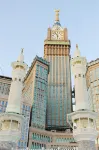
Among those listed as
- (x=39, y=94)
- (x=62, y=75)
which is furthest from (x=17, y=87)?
(x=62, y=75)

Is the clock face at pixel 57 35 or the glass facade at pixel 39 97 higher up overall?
the clock face at pixel 57 35

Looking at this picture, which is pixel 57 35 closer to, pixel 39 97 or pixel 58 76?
pixel 58 76

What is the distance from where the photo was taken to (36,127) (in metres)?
104

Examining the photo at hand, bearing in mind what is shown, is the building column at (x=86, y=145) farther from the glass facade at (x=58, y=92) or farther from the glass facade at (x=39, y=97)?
the glass facade at (x=58, y=92)

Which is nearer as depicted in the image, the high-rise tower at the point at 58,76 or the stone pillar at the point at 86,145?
the stone pillar at the point at 86,145

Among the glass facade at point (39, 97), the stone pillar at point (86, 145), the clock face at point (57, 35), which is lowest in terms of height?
the stone pillar at point (86, 145)

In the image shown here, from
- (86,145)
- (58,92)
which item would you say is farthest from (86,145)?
(58,92)

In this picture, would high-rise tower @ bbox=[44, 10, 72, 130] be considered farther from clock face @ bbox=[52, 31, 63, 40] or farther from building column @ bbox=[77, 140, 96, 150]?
building column @ bbox=[77, 140, 96, 150]

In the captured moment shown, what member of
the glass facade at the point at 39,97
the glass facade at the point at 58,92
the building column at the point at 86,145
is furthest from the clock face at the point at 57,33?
the building column at the point at 86,145

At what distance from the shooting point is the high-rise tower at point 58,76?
126125 mm

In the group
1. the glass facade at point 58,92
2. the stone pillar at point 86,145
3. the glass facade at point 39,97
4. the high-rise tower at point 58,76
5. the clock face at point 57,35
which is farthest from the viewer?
the clock face at point 57,35

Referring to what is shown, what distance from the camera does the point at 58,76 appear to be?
144 metres

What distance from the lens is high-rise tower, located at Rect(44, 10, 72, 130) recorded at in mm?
126125

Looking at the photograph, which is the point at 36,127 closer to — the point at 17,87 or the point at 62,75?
the point at 62,75
